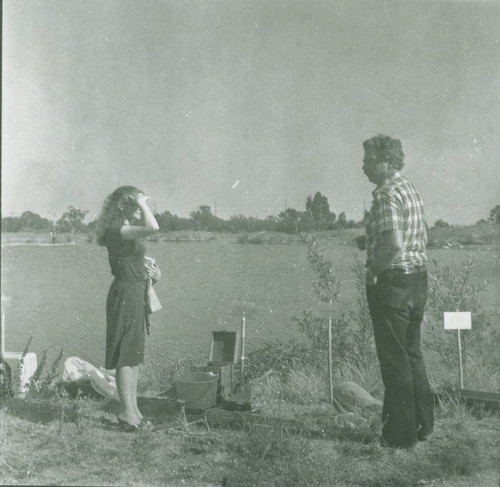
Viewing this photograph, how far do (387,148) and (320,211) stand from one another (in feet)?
6.55

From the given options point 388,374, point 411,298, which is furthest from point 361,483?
point 411,298

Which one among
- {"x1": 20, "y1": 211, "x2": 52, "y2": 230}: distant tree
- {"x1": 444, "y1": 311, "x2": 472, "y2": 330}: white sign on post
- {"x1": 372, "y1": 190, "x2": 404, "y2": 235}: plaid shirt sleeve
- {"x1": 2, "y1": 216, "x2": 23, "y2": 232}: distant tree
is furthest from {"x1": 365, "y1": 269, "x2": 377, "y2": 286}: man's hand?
{"x1": 2, "y1": 216, "x2": 23, "y2": 232}: distant tree

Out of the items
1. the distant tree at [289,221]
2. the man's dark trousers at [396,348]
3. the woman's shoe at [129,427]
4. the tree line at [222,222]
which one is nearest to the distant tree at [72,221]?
the tree line at [222,222]

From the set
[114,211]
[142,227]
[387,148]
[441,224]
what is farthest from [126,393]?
[441,224]

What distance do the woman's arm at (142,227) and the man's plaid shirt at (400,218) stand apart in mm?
1608

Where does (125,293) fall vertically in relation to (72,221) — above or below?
below

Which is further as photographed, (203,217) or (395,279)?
(203,217)

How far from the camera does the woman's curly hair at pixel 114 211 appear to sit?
4.22m

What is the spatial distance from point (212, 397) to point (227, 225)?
209 cm

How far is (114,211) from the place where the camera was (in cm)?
424

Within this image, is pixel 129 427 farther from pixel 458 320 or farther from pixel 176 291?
pixel 458 320

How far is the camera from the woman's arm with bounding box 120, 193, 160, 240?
3979 mm

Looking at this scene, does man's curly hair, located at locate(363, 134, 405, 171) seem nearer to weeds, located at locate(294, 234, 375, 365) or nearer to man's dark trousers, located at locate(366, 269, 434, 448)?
man's dark trousers, located at locate(366, 269, 434, 448)

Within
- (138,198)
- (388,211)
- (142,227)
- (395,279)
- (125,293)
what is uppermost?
(138,198)
